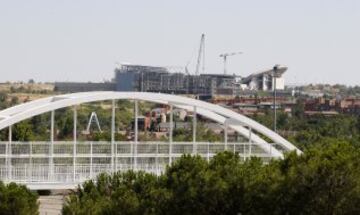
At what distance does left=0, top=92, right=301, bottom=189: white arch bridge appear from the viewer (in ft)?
157

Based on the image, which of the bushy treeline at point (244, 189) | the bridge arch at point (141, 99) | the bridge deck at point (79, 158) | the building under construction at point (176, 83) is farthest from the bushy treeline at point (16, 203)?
the building under construction at point (176, 83)

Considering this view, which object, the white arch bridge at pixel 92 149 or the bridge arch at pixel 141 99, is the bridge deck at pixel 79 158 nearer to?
the white arch bridge at pixel 92 149

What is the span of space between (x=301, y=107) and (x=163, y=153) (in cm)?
8715

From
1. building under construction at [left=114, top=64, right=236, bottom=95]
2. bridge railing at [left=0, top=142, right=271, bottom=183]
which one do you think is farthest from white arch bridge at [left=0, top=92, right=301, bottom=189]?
building under construction at [left=114, top=64, right=236, bottom=95]

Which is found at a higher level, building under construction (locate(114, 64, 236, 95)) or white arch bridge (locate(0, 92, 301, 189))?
building under construction (locate(114, 64, 236, 95))

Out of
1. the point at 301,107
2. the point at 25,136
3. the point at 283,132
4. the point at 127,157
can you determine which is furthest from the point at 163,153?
the point at 301,107

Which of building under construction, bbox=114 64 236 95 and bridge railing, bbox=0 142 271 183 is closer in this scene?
bridge railing, bbox=0 142 271 183

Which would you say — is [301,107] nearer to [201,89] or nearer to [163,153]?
[201,89]

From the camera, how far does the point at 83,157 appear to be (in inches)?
2020

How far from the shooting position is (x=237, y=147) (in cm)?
5638

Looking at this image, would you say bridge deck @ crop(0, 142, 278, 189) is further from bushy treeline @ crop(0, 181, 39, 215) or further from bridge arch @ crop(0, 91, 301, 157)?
bushy treeline @ crop(0, 181, 39, 215)

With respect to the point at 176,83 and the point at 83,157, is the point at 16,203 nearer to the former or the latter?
the point at 83,157

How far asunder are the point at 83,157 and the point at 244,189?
20183 mm

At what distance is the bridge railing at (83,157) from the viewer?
4812 centimetres
